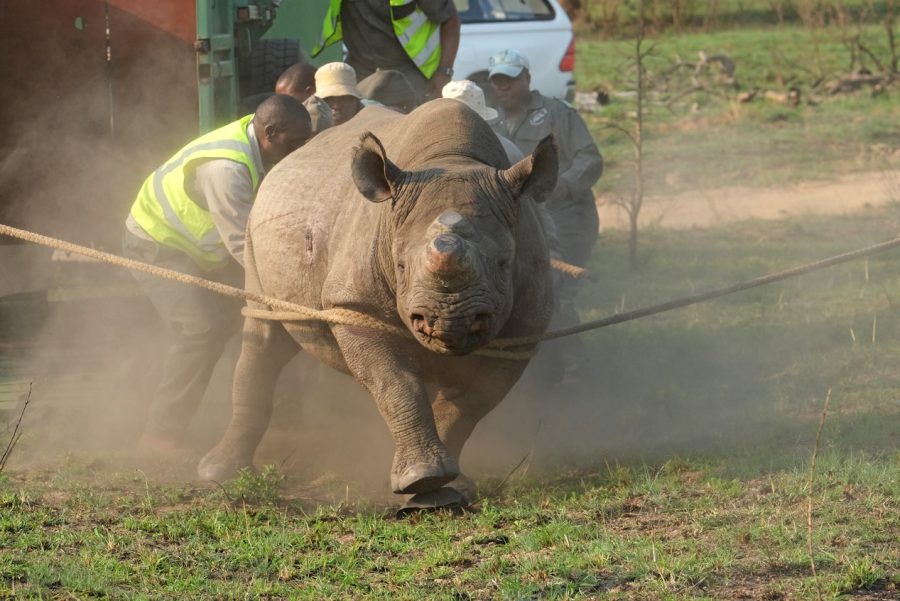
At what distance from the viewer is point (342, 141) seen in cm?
686

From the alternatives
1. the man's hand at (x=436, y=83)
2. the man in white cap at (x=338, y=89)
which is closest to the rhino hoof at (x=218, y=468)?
the man in white cap at (x=338, y=89)

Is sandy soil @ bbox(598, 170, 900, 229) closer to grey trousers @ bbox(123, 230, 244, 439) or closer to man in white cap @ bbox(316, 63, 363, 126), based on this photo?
man in white cap @ bbox(316, 63, 363, 126)

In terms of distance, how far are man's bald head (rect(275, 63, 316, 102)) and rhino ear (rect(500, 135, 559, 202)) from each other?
319cm

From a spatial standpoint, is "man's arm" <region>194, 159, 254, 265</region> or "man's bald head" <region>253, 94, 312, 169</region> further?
"man's bald head" <region>253, 94, 312, 169</region>

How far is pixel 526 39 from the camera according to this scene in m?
15.3

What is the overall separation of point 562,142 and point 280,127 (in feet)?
8.30

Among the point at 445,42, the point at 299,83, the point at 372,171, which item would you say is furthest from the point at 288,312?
the point at 445,42

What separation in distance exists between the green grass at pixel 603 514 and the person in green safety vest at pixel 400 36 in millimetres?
2376

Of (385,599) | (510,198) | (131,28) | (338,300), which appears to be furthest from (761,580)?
(131,28)

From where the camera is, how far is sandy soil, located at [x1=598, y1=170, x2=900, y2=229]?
43.8 feet

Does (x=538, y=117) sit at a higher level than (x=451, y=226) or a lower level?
lower

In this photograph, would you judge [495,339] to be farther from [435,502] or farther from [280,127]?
[280,127]

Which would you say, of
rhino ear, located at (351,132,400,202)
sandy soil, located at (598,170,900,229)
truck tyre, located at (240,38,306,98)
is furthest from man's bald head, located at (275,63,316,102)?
sandy soil, located at (598,170,900,229)

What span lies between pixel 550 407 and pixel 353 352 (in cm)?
247
